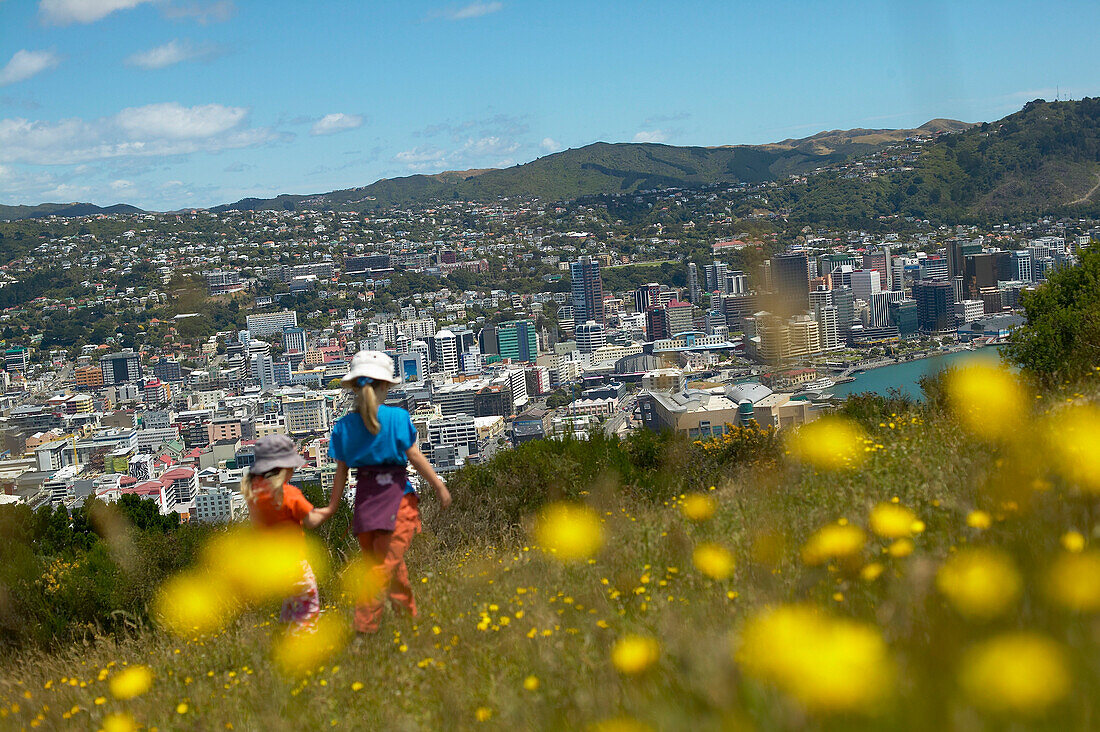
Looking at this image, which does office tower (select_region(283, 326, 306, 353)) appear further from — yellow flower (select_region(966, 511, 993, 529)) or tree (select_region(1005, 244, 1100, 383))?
yellow flower (select_region(966, 511, 993, 529))

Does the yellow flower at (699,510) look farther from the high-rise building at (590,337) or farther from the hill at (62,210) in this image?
the hill at (62,210)

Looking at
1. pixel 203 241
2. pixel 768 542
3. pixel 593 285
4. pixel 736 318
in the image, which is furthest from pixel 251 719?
pixel 203 241

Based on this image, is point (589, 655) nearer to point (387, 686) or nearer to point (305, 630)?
point (387, 686)

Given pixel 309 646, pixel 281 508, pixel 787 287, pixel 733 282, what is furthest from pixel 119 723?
pixel 733 282

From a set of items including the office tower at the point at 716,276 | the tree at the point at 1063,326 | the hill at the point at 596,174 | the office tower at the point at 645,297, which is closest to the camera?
the tree at the point at 1063,326

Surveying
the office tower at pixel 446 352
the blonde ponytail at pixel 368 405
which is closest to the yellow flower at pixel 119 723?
the blonde ponytail at pixel 368 405

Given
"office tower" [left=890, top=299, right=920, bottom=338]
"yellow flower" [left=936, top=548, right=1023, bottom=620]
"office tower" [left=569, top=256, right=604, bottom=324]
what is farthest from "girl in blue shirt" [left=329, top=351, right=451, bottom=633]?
"office tower" [left=569, top=256, right=604, bottom=324]
